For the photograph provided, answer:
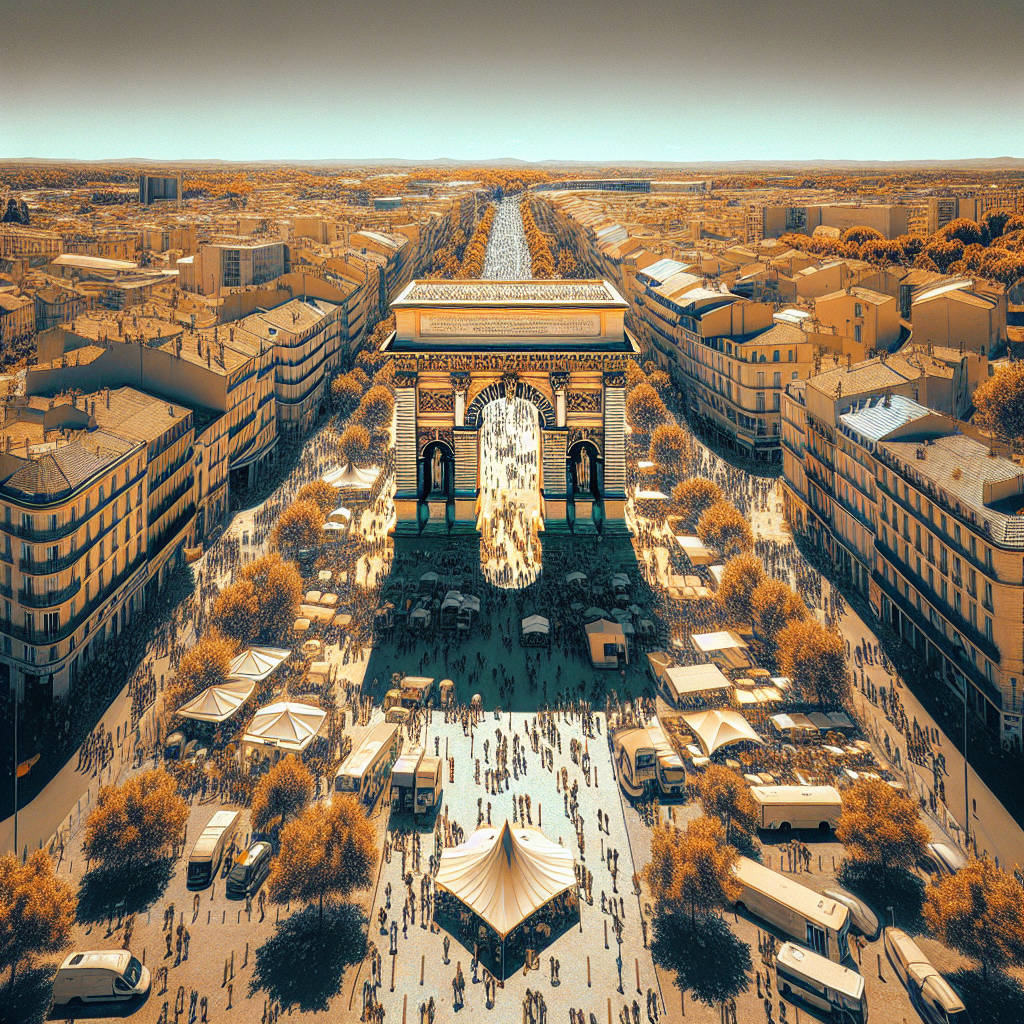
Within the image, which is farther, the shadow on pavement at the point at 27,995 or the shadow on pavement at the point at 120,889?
the shadow on pavement at the point at 120,889

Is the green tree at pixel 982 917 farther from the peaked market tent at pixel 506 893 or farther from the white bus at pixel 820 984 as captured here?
the peaked market tent at pixel 506 893

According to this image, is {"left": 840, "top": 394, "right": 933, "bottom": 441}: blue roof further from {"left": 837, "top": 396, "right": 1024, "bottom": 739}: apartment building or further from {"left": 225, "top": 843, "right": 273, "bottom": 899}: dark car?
{"left": 225, "top": 843, "right": 273, "bottom": 899}: dark car

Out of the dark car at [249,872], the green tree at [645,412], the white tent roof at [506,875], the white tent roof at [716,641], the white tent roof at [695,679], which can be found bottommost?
the dark car at [249,872]

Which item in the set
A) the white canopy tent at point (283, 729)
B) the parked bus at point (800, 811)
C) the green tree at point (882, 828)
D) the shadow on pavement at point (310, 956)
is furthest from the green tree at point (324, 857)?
the green tree at point (882, 828)

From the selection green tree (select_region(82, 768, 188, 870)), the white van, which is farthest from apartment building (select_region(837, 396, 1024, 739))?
the white van

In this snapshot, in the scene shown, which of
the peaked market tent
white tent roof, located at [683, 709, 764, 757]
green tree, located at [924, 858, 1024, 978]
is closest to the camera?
green tree, located at [924, 858, 1024, 978]

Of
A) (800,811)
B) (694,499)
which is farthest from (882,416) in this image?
(800,811)
